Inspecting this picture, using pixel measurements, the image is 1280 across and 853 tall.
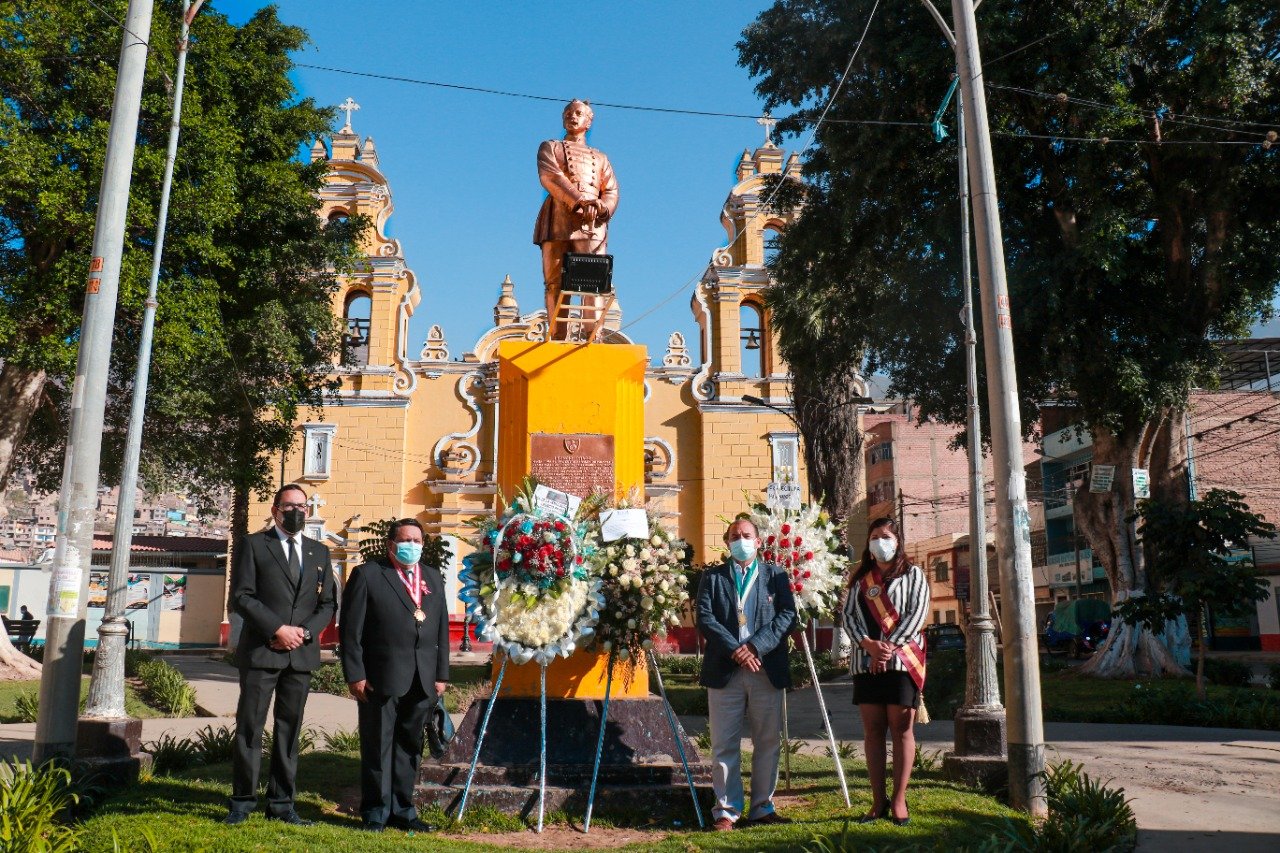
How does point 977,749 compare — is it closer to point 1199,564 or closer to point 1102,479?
point 1199,564

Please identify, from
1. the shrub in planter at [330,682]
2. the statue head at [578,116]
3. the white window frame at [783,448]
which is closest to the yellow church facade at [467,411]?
the white window frame at [783,448]

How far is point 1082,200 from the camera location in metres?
16.5

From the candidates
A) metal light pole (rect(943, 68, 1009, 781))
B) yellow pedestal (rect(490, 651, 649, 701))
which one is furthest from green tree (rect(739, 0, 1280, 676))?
yellow pedestal (rect(490, 651, 649, 701))

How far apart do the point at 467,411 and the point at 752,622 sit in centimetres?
2682

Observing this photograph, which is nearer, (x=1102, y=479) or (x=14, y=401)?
(x=1102, y=479)

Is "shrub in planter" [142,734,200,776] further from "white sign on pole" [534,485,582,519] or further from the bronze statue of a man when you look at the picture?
the bronze statue of a man

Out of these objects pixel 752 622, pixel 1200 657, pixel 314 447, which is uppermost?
pixel 314 447

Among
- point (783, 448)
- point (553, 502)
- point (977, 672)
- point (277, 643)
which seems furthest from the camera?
point (783, 448)

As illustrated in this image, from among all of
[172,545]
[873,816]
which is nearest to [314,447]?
[172,545]

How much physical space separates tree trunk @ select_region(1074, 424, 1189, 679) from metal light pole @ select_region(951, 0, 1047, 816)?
1095cm

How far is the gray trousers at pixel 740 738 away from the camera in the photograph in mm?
6590

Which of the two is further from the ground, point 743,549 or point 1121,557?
point 1121,557

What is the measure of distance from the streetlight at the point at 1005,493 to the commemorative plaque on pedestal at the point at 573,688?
6.71ft

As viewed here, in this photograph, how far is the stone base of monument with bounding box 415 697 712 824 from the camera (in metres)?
6.97
